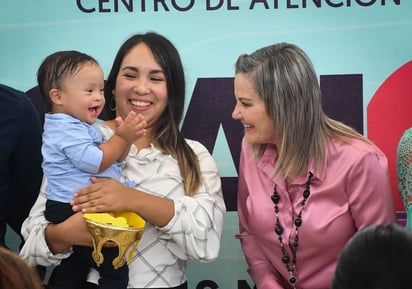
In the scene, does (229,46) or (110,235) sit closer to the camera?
(110,235)

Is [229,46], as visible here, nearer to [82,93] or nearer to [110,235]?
[82,93]

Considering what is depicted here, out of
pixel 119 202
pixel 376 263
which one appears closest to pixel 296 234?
pixel 119 202

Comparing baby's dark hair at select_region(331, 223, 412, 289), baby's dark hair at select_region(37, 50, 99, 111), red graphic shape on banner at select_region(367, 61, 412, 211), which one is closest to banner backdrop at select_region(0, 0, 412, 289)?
red graphic shape on banner at select_region(367, 61, 412, 211)

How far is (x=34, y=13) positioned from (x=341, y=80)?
1366mm

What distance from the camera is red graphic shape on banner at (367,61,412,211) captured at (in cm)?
315

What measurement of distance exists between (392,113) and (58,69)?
4.64 ft

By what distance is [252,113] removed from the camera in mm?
2688

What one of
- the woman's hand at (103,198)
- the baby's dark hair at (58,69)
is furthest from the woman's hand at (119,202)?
the baby's dark hair at (58,69)

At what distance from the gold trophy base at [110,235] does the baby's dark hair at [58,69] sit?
46 cm

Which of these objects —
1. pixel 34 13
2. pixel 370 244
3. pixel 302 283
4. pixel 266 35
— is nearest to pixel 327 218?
pixel 302 283

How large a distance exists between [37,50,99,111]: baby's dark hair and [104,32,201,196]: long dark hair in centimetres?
34

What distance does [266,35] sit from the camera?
3199mm

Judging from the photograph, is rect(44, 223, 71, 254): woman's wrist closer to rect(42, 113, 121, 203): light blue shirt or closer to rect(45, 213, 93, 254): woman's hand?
rect(45, 213, 93, 254): woman's hand

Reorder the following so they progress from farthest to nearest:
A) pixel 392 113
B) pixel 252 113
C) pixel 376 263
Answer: pixel 392 113
pixel 252 113
pixel 376 263
